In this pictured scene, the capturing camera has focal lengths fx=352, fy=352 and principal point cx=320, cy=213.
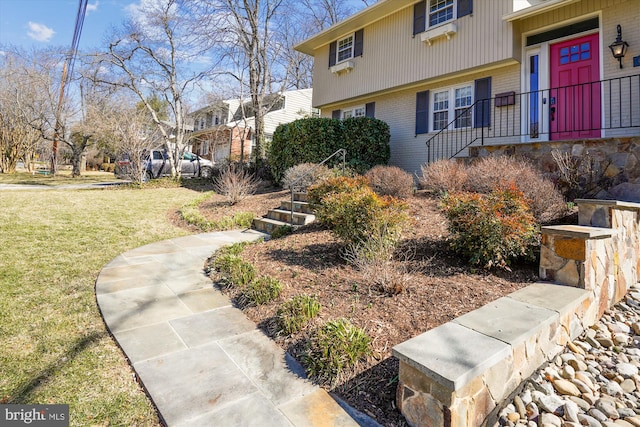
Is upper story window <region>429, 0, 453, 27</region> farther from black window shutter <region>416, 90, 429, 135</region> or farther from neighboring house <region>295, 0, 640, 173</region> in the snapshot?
black window shutter <region>416, 90, 429, 135</region>

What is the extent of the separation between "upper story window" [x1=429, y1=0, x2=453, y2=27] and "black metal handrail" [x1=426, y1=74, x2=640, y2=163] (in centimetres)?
243

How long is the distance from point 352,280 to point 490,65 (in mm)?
7074

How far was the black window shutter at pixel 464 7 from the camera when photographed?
8336mm

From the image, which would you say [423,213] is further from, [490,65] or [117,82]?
[117,82]

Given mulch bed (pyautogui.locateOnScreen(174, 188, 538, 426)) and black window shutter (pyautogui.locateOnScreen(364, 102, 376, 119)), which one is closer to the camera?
mulch bed (pyautogui.locateOnScreen(174, 188, 538, 426))

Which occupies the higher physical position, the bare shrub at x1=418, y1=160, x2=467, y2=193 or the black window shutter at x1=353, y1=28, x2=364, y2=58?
the black window shutter at x1=353, y1=28, x2=364, y2=58

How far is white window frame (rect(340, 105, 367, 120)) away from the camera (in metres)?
11.7

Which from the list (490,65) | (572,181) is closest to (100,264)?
(572,181)

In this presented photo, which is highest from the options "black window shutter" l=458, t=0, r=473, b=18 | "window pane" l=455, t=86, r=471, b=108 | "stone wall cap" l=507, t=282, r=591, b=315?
"black window shutter" l=458, t=0, r=473, b=18

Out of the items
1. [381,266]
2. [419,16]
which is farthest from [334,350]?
[419,16]

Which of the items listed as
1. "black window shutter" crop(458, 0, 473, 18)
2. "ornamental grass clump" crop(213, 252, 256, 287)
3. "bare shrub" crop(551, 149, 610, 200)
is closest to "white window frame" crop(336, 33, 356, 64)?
"black window shutter" crop(458, 0, 473, 18)

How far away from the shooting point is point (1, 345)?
8.74ft

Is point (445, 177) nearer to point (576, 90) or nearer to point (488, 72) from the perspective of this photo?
point (576, 90)

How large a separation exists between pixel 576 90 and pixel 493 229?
237 inches
